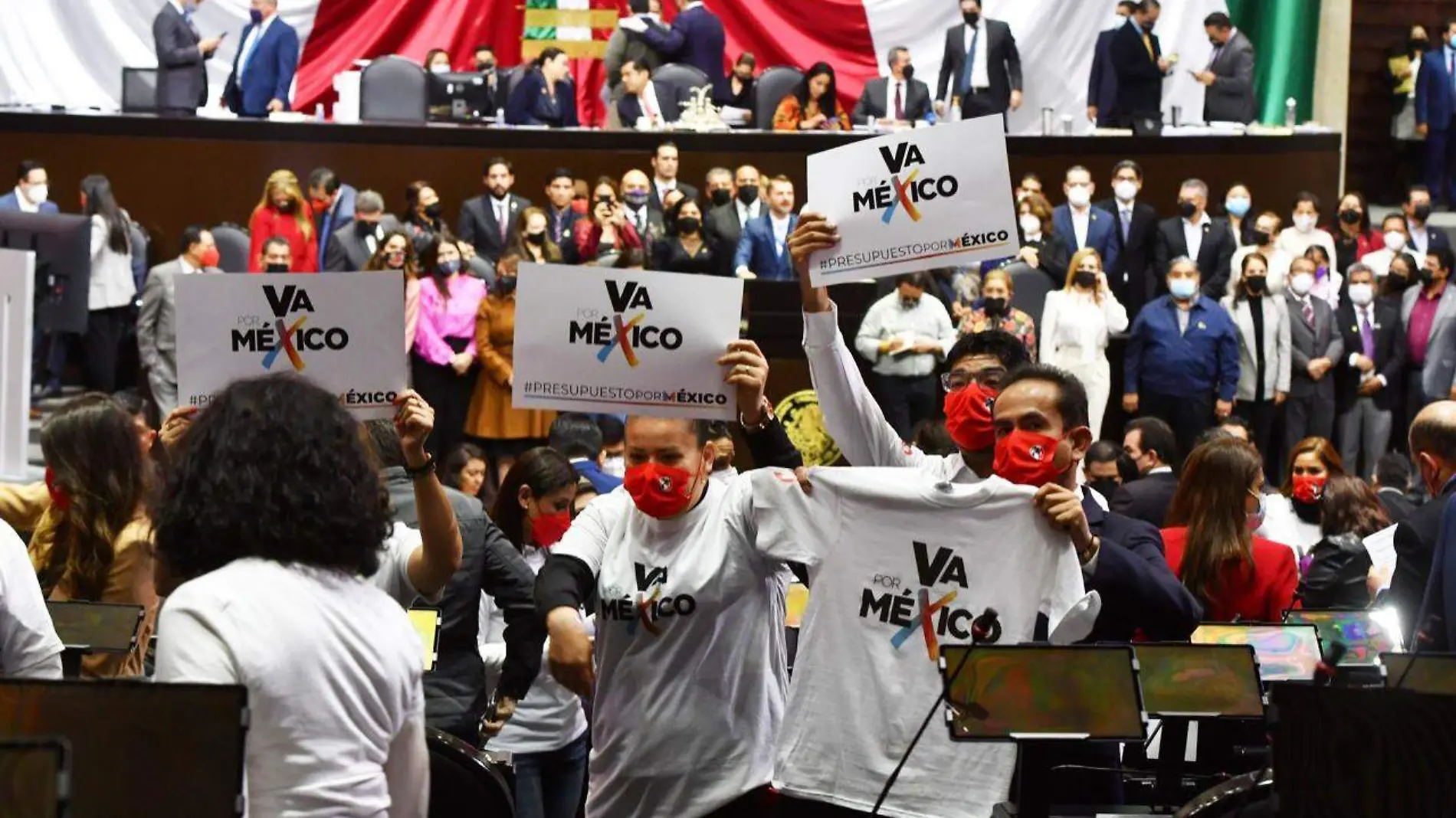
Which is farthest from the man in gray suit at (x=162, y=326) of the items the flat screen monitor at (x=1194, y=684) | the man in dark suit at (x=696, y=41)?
the flat screen monitor at (x=1194, y=684)

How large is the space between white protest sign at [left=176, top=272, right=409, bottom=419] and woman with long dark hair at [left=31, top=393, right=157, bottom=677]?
0.34 metres

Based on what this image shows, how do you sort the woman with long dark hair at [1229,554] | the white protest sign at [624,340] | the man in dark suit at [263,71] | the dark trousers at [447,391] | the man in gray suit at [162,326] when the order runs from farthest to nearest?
1. the man in dark suit at [263,71]
2. the man in gray suit at [162,326]
3. the dark trousers at [447,391]
4. the woman with long dark hair at [1229,554]
5. the white protest sign at [624,340]

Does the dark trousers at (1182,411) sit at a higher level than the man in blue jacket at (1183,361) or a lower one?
lower

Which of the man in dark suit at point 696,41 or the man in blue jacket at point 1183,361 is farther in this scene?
the man in dark suit at point 696,41

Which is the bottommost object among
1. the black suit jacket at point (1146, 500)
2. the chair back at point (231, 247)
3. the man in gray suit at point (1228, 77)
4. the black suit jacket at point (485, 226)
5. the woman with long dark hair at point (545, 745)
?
the woman with long dark hair at point (545, 745)

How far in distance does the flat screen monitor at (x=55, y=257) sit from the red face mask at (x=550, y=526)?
25.7 ft

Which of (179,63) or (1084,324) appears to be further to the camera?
(179,63)

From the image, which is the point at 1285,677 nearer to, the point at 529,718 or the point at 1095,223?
the point at 529,718

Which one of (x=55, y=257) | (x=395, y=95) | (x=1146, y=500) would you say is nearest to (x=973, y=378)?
(x=1146, y=500)

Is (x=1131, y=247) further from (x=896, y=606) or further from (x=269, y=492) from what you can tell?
(x=269, y=492)

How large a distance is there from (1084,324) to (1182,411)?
92 centimetres

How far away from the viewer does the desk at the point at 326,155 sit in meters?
17.1

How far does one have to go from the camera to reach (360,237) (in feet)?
48.4

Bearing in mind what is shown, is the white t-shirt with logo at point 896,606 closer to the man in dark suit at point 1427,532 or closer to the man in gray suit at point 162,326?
the man in dark suit at point 1427,532
